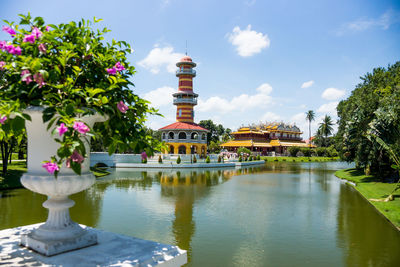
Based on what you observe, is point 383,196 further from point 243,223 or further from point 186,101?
point 186,101

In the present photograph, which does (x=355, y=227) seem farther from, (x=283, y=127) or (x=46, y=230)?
(x=283, y=127)

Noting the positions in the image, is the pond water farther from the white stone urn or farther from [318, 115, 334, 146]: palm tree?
[318, 115, 334, 146]: palm tree

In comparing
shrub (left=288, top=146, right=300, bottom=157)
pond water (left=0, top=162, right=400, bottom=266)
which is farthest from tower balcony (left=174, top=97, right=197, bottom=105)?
pond water (left=0, top=162, right=400, bottom=266)

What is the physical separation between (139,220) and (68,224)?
19.7 feet

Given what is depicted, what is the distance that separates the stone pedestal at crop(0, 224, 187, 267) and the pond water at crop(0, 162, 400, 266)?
2573mm

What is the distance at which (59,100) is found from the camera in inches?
151

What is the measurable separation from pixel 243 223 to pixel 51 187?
751cm

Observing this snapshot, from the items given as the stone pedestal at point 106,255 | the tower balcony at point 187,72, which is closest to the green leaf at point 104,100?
the stone pedestal at point 106,255

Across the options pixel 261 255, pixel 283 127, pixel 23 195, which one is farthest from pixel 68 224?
pixel 283 127

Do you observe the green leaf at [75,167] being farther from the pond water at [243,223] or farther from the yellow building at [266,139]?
the yellow building at [266,139]

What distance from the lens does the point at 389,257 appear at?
7.32 meters

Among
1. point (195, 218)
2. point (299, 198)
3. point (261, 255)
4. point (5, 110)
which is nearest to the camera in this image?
point (5, 110)

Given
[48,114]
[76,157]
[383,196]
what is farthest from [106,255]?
[383,196]

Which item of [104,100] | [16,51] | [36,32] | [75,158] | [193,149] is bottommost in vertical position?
[75,158]
